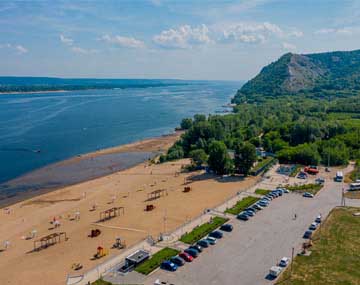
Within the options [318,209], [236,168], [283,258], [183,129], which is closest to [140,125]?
[183,129]

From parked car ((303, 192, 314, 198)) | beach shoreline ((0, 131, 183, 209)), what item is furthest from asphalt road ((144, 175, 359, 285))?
beach shoreline ((0, 131, 183, 209))

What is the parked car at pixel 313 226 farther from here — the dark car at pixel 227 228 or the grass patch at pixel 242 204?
the grass patch at pixel 242 204

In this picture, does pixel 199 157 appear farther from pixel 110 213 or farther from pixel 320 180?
pixel 110 213

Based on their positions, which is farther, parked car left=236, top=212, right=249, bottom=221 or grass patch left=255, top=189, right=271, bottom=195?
grass patch left=255, top=189, right=271, bottom=195

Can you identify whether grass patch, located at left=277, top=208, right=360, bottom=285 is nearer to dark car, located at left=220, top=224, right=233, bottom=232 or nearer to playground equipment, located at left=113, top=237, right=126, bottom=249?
dark car, located at left=220, top=224, right=233, bottom=232

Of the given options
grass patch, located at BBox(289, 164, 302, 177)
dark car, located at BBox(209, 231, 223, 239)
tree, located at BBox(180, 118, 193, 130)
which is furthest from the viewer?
tree, located at BBox(180, 118, 193, 130)

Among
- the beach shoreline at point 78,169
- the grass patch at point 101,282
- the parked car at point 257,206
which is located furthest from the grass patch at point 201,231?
the beach shoreline at point 78,169

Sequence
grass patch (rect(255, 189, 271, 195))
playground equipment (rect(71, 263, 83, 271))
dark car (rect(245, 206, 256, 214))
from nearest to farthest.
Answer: playground equipment (rect(71, 263, 83, 271))
dark car (rect(245, 206, 256, 214))
grass patch (rect(255, 189, 271, 195))
